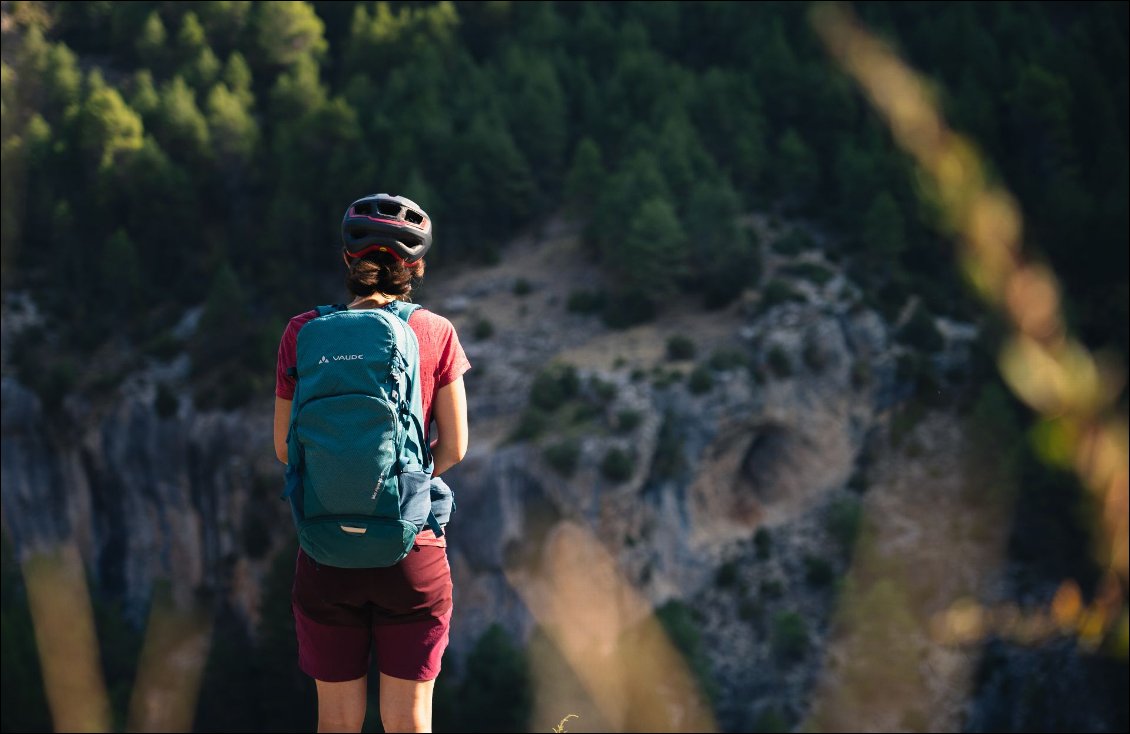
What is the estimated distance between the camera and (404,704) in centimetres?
537

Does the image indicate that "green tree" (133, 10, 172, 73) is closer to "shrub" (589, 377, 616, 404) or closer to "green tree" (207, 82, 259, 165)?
"green tree" (207, 82, 259, 165)

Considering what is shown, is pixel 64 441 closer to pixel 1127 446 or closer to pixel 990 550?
pixel 990 550

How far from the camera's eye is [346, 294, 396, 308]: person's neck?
5.50 meters

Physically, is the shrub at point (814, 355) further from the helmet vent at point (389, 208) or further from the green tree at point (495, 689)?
the helmet vent at point (389, 208)

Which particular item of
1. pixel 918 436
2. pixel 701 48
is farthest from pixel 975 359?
pixel 701 48

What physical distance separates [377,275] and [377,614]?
144 cm

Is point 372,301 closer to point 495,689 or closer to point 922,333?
point 495,689

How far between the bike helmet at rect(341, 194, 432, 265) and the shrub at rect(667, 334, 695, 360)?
4390cm

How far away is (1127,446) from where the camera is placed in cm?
4238

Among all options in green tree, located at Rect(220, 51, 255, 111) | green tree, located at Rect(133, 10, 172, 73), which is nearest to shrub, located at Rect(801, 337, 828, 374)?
green tree, located at Rect(220, 51, 255, 111)

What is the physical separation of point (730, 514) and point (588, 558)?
5.99 m

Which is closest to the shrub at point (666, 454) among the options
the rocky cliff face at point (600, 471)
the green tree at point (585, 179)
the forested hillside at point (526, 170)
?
the rocky cliff face at point (600, 471)

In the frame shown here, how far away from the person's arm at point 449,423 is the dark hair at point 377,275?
50 centimetres

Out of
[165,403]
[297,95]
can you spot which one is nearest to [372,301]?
[165,403]
